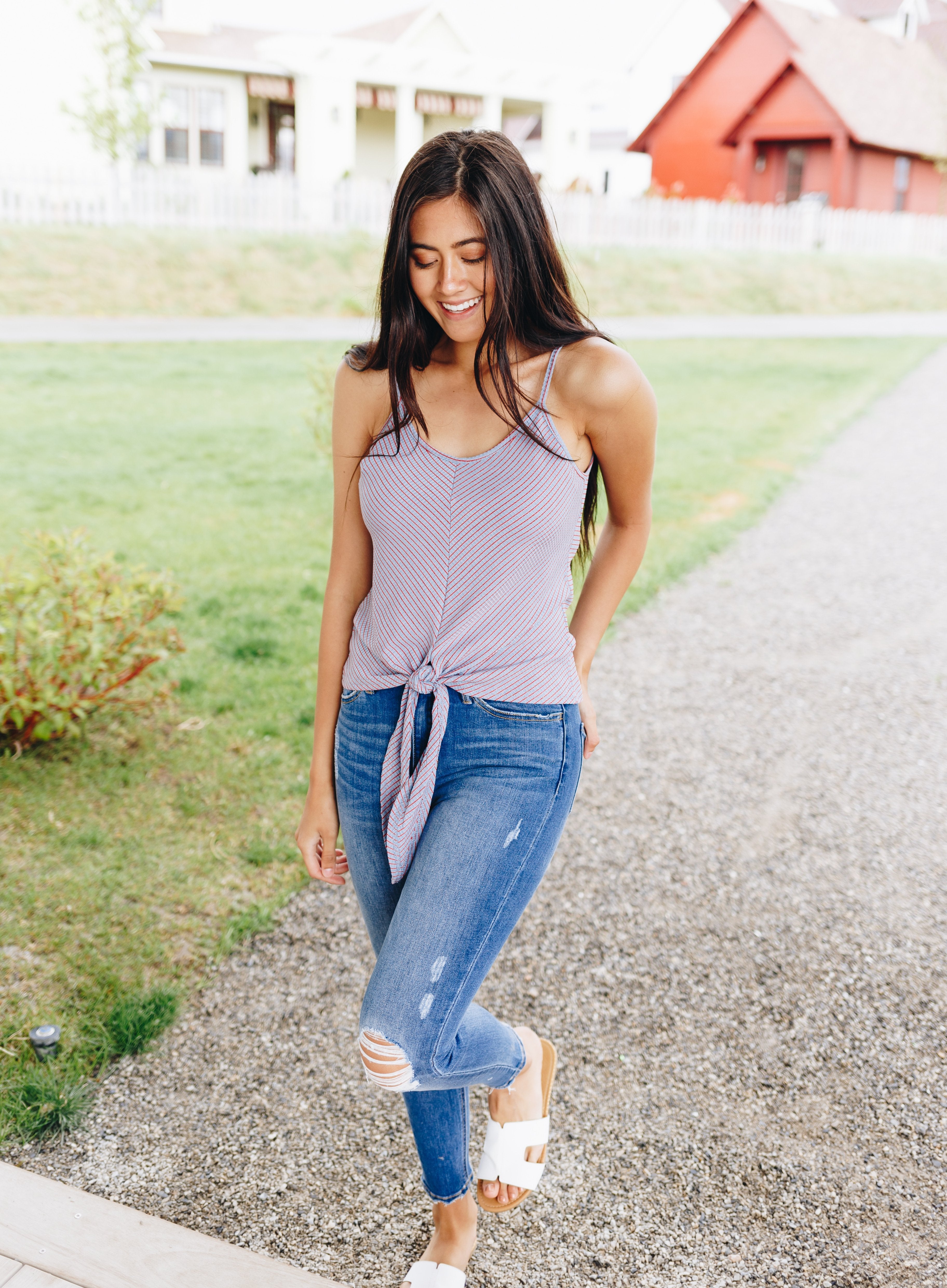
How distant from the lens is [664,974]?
338 cm

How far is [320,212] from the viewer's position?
1989 cm

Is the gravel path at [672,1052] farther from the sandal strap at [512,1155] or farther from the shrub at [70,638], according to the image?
the shrub at [70,638]

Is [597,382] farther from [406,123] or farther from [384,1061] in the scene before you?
[406,123]

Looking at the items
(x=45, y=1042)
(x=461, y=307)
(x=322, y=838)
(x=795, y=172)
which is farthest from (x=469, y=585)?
(x=795, y=172)

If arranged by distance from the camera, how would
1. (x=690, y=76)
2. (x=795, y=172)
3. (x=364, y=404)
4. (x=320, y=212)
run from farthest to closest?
(x=690, y=76), (x=795, y=172), (x=320, y=212), (x=364, y=404)

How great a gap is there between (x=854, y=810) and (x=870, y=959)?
40.6 inches

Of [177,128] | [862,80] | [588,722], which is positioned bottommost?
[588,722]

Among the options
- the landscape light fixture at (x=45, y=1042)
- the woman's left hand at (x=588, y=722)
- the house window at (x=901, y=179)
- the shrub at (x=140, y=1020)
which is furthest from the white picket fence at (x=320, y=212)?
the woman's left hand at (x=588, y=722)

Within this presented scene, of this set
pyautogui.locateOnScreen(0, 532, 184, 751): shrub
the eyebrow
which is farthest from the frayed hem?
pyautogui.locateOnScreen(0, 532, 184, 751): shrub

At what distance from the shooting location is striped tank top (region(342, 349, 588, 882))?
199cm

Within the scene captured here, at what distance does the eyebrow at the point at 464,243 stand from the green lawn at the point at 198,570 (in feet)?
7.19

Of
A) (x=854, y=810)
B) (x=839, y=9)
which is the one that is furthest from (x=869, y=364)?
(x=839, y=9)

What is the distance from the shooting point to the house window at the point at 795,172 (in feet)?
100

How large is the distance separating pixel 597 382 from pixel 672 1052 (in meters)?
1.89
